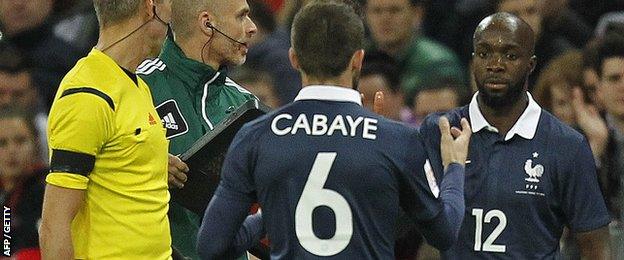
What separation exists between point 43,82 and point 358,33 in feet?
16.1

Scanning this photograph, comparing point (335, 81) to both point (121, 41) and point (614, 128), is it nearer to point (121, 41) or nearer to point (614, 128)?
point (121, 41)

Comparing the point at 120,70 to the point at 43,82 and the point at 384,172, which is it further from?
the point at 43,82

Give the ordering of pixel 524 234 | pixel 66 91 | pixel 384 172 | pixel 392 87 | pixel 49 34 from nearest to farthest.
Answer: pixel 384 172 → pixel 66 91 → pixel 524 234 → pixel 392 87 → pixel 49 34

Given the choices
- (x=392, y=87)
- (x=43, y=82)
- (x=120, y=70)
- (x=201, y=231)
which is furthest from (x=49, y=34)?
(x=201, y=231)

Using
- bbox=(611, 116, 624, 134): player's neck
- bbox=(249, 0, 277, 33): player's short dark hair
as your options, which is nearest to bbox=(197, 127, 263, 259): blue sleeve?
bbox=(611, 116, 624, 134): player's neck

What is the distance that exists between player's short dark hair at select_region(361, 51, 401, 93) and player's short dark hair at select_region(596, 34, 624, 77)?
1.23 metres

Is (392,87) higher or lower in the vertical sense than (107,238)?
higher

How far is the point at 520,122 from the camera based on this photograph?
5164 millimetres

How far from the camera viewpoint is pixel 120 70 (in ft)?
14.7

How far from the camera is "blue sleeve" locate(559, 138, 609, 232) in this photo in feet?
16.3

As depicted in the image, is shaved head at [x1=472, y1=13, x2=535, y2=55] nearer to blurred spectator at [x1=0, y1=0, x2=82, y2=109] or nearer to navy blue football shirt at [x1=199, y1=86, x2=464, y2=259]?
navy blue football shirt at [x1=199, y1=86, x2=464, y2=259]

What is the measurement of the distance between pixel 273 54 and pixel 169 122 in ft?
12.1

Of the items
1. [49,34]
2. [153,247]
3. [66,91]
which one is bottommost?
[153,247]

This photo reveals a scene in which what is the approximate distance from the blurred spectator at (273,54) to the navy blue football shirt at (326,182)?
4696 mm
